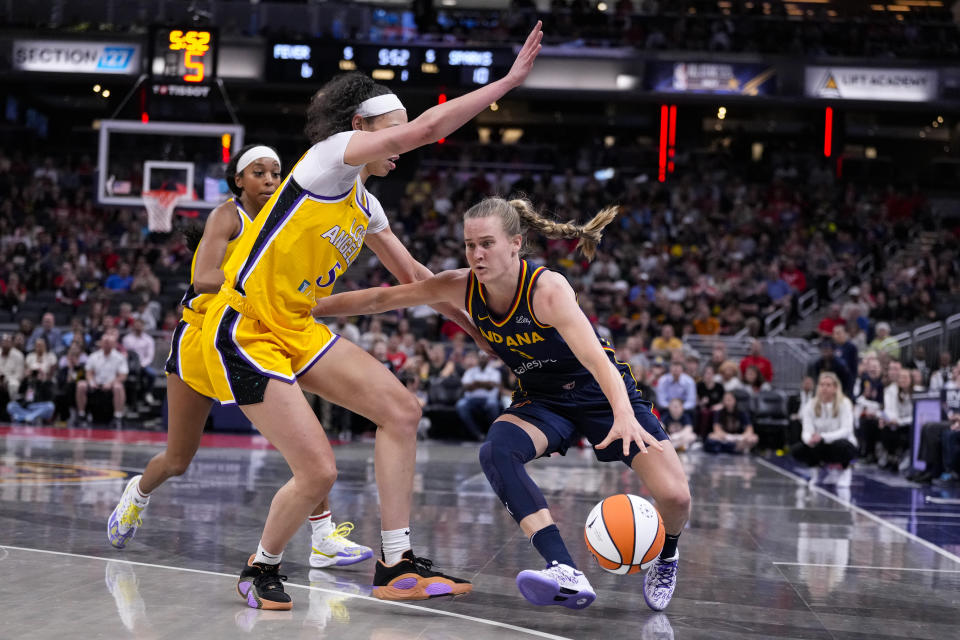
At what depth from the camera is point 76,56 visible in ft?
75.3

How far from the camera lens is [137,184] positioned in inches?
627

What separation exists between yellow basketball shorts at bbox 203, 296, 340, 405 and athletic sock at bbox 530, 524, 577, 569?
1190 mm

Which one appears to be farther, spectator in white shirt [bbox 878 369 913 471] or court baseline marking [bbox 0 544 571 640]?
spectator in white shirt [bbox 878 369 913 471]

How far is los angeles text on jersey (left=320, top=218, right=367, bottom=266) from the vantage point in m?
4.19

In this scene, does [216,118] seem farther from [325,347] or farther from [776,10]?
[776,10]

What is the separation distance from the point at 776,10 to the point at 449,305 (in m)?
22.7

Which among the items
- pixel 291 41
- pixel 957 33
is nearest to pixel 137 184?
pixel 291 41

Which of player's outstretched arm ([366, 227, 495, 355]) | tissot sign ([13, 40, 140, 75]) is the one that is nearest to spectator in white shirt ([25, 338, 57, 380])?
tissot sign ([13, 40, 140, 75])

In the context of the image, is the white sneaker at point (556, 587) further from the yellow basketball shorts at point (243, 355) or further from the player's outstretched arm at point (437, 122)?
the player's outstretched arm at point (437, 122)

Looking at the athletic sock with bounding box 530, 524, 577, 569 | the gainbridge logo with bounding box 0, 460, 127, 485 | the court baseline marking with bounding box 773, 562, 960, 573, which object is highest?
the athletic sock with bounding box 530, 524, 577, 569

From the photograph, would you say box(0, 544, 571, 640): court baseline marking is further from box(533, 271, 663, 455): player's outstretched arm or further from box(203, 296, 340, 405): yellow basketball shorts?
box(203, 296, 340, 405): yellow basketball shorts

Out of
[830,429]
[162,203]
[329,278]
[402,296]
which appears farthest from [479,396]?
[329,278]

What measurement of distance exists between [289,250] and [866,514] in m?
5.74

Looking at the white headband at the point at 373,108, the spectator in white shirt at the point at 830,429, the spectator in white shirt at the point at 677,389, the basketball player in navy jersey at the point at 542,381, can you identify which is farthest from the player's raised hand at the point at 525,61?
the spectator in white shirt at the point at 677,389
